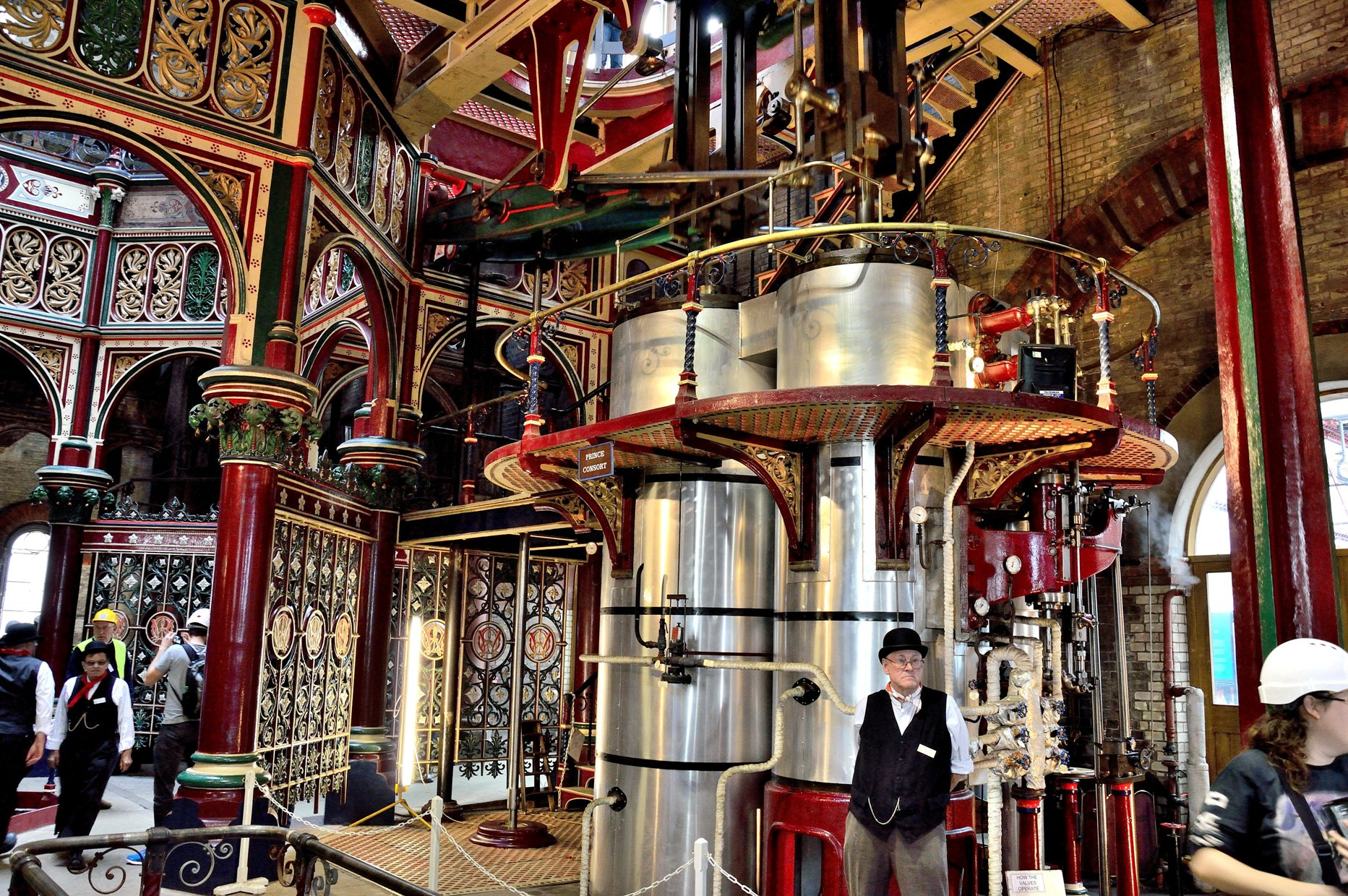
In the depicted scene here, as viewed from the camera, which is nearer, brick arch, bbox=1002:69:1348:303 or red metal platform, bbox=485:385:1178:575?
red metal platform, bbox=485:385:1178:575

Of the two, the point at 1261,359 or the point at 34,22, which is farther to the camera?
the point at 34,22

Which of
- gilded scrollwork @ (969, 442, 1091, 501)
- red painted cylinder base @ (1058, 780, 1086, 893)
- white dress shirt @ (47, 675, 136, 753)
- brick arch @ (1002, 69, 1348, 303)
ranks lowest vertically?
red painted cylinder base @ (1058, 780, 1086, 893)

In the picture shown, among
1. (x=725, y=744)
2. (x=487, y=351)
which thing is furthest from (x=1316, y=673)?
(x=487, y=351)

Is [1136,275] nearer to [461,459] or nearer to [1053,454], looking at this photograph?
[1053,454]

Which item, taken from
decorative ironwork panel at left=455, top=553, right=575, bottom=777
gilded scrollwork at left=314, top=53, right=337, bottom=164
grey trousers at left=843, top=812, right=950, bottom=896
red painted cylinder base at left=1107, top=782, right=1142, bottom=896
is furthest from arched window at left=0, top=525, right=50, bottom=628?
grey trousers at left=843, top=812, right=950, bottom=896

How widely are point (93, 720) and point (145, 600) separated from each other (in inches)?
321

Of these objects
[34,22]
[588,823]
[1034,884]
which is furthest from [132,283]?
[1034,884]

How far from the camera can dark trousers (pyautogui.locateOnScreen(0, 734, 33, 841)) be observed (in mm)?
8391

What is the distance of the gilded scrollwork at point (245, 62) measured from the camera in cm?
984

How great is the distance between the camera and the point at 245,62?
9977 millimetres

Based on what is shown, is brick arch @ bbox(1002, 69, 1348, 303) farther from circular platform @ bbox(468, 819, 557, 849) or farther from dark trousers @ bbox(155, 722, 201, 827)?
dark trousers @ bbox(155, 722, 201, 827)

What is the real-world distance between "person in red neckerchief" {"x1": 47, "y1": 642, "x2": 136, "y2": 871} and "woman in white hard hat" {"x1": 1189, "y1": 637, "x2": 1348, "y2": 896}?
900 cm

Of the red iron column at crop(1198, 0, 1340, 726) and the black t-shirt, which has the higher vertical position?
the red iron column at crop(1198, 0, 1340, 726)

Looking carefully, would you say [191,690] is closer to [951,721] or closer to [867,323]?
[867,323]
